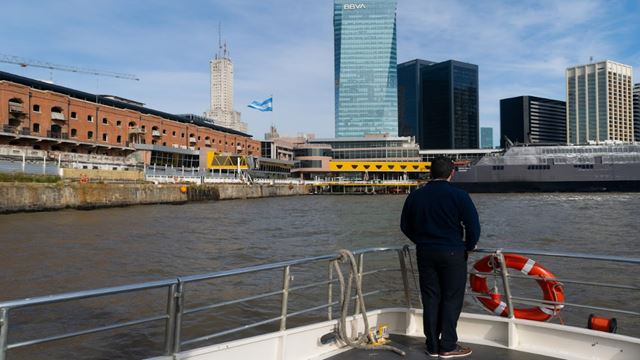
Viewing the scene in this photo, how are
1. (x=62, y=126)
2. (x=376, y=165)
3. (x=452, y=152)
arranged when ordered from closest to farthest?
(x=62, y=126)
(x=376, y=165)
(x=452, y=152)

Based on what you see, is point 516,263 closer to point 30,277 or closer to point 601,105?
point 30,277

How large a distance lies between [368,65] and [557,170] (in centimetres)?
8979

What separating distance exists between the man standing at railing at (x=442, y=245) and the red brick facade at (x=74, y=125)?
58203mm

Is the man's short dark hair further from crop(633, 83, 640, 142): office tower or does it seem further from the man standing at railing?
crop(633, 83, 640, 142): office tower

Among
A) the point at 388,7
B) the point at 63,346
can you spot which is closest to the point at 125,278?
the point at 63,346

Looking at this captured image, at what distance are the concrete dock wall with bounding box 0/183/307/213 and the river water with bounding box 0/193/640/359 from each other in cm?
217

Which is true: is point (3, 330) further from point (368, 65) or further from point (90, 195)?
point (368, 65)

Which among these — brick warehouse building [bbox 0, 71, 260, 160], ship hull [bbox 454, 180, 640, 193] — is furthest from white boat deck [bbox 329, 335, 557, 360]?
ship hull [bbox 454, 180, 640, 193]

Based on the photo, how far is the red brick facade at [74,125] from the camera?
5362cm

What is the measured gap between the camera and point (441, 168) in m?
4.42

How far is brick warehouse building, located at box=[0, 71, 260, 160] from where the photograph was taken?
53812 millimetres

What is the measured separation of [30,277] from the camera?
12.9 meters

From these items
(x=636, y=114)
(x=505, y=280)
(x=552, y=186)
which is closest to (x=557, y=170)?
(x=552, y=186)

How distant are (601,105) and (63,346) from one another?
21846cm
